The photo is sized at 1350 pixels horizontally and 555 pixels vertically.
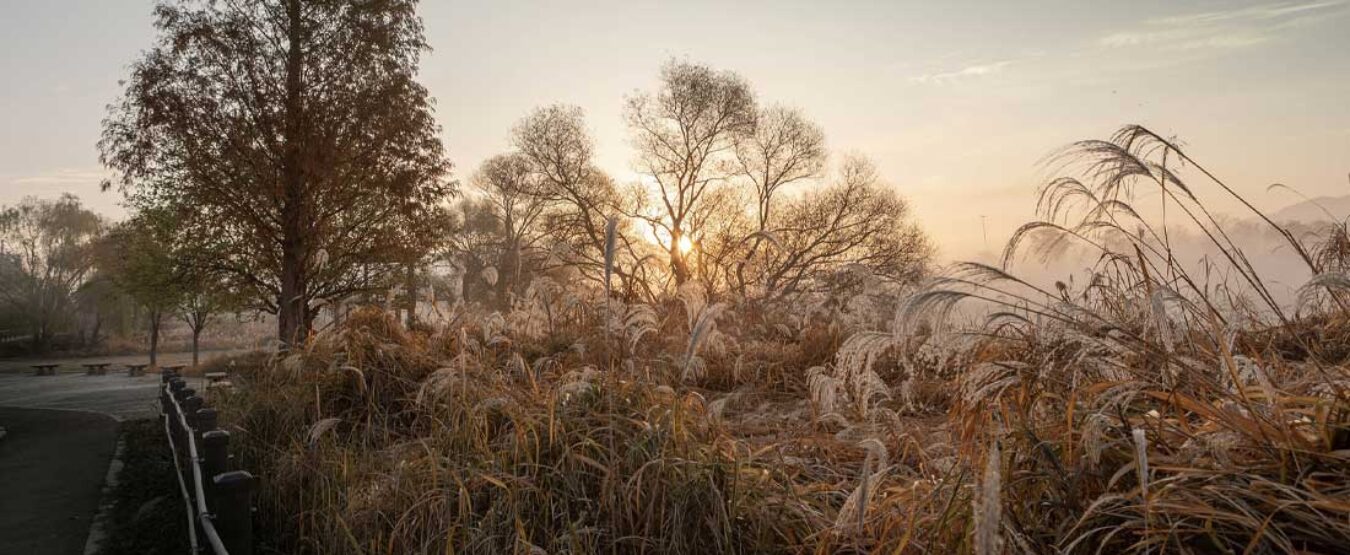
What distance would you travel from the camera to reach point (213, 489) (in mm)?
3857

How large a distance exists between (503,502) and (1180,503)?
2.59 metres

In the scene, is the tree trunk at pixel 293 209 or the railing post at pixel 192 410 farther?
the tree trunk at pixel 293 209

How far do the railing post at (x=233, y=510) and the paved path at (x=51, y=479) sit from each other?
3.12m

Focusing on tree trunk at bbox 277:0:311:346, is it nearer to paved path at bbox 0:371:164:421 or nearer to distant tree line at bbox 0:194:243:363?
paved path at bbox 0:371:164:421

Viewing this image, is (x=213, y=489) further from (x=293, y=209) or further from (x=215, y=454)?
(x=293, y=209)

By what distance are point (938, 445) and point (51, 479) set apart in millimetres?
9388

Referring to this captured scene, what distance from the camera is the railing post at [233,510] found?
12.2 feet

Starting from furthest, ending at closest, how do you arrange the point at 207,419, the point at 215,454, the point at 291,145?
the point at 291,145
the point at 207,419
the point at 215,454

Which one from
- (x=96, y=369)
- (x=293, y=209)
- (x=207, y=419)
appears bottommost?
(x=96, y=369)

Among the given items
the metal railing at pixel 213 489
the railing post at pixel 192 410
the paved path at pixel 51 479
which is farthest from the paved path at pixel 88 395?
the metal railing at pixel 213 489

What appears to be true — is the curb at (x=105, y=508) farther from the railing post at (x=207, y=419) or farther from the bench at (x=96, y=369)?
the bench at (x=96, y=369)

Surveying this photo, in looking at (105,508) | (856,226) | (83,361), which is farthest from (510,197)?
(105,508)

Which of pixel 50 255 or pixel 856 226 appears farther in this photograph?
pixel 50 255

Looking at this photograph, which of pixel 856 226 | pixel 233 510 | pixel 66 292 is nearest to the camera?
pixel 233 510
